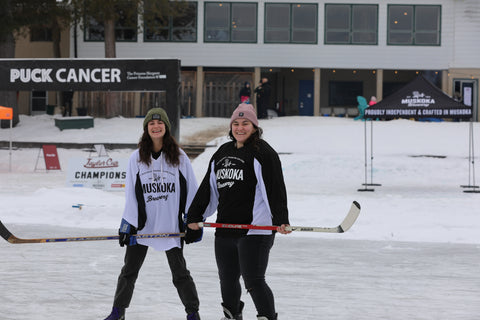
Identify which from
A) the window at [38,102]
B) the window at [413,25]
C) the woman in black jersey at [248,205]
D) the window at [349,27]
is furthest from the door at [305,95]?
the woman in black jersey at [248,205]

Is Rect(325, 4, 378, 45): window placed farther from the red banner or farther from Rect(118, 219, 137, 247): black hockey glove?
Rect(118, 219, 137, 247): black hockey glove

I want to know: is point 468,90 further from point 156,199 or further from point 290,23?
point 156,199

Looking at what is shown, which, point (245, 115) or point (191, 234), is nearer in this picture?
point (245, 115)

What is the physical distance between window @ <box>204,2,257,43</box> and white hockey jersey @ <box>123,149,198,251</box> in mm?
32798

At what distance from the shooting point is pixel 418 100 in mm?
18250

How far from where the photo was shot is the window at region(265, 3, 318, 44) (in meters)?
38.1

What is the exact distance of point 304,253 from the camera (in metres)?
10.1

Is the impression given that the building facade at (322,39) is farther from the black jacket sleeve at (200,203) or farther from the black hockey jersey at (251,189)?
the black hockey jersey at (251,189)

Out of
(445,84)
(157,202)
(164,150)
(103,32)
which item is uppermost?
(103,32)

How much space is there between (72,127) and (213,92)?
29.7 feet

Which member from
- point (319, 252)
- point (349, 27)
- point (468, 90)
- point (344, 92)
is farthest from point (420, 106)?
point (344, 92)

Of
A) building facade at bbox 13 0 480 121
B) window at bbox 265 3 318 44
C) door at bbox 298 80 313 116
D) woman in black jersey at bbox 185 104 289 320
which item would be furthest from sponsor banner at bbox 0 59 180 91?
door at bbox 298 80 313 116

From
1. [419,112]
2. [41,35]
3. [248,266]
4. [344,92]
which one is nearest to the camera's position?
[248,266]

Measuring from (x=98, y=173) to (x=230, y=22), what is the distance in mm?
21600
